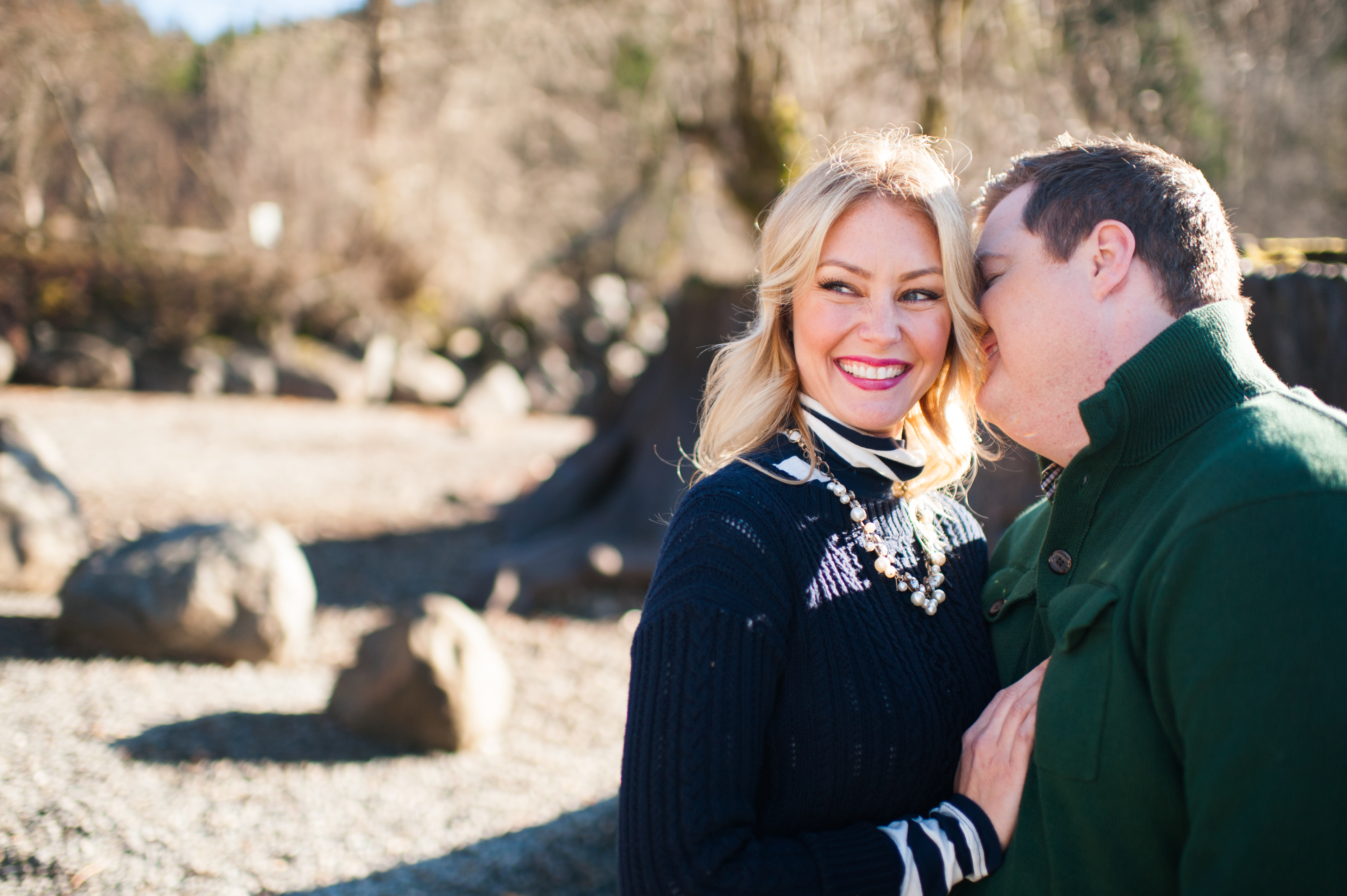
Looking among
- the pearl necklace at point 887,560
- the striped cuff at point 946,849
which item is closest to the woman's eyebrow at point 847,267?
the pearl necklace at point 887,560

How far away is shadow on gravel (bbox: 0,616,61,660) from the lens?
446 cm

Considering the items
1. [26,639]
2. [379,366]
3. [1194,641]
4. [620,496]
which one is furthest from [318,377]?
[1194,641]

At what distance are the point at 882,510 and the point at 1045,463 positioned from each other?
48cm

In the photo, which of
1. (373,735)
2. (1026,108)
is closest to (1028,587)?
(373,735)

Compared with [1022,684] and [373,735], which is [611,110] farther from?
[1022,684]

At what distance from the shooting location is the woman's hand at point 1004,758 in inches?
61.9

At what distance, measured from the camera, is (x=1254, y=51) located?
7938 millimetres

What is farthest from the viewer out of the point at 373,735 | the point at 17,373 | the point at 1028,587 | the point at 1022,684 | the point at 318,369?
the point at 318,369

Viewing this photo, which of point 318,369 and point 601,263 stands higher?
point 601,263

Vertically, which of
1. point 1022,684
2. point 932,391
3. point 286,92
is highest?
point 286,92

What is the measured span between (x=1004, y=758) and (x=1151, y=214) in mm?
1010

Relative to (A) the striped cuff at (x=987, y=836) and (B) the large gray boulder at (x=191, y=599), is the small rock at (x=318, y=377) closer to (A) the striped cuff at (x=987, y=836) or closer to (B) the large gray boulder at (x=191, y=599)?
(B) the large gray boulder at (x=191, y=599)

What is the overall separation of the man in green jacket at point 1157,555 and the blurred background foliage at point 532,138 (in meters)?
0.69

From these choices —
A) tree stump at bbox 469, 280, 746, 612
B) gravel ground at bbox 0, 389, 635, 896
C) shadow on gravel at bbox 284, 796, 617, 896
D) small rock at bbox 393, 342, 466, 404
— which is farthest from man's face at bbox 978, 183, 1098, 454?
small rock at bbox 393, 342, 466, 404
